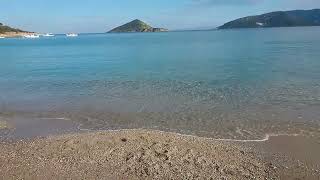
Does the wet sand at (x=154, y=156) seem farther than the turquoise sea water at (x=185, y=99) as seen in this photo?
No

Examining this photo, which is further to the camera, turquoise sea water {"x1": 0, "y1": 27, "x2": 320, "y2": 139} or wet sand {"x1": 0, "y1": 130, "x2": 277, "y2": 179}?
turquoise sea water {"x1": 0, "y1": 27, "x2": 320, "y2": 139}

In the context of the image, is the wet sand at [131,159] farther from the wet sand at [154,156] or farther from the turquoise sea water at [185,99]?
the turquoise sea water at [185,99]

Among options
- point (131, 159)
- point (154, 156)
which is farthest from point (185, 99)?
point (131, 159)

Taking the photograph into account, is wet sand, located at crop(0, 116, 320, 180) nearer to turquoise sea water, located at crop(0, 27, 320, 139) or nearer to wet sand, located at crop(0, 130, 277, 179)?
wet sand, located at crop(0, 130, 277, 179)

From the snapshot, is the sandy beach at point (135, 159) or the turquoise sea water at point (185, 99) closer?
the sandy beach at point (135, 159)

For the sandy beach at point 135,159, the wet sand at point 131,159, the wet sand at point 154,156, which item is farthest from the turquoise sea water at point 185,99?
the wet sand at point 131,159

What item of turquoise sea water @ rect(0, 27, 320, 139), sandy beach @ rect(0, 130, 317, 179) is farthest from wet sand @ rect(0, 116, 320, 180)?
→ turquoise sea water @ rect(0, 27, 320, 139)

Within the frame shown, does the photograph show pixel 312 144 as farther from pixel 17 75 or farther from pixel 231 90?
pixel 17 75

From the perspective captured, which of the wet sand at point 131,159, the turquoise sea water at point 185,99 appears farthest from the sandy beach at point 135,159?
the turquoise sea water at point 185,99

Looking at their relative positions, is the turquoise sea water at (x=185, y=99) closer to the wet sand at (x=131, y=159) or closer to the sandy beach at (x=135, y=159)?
the sandy beach at (x=135, y=159)

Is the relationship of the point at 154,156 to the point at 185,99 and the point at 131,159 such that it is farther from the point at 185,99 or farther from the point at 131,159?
the point at 185,99

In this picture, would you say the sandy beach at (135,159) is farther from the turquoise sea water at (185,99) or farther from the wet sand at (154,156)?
the turquoise sea water at (185,99)

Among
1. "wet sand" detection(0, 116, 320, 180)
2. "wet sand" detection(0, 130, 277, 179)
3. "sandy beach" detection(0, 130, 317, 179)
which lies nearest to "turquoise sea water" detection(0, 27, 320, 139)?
"wet sand" detection(0, 116, 320, 180)

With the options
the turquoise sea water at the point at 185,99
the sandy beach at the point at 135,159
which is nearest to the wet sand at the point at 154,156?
the sandy beach at the point at 135,159
